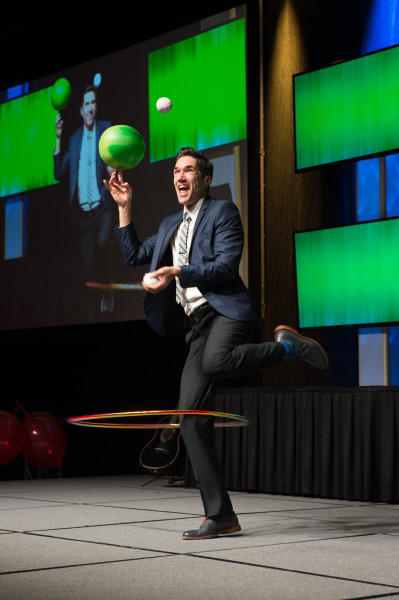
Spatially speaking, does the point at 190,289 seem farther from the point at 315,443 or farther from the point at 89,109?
the point at 89,109

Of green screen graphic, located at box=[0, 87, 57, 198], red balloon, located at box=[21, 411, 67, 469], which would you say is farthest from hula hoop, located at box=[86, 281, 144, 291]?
green screen graphic, located at box=[0, 87, 57, 198]

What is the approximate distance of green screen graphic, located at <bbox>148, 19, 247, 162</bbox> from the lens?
7102 millimetres

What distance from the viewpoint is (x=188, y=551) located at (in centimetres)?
314

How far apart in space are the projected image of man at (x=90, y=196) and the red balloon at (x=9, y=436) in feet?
4.24

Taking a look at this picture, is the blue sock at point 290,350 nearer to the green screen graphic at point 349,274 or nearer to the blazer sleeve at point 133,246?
the blazer sleeve at point 133,246

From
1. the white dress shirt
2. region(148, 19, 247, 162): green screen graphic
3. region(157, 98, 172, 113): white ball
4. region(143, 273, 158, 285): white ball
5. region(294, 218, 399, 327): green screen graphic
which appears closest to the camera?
region(143, 273, 158, 285): white ball

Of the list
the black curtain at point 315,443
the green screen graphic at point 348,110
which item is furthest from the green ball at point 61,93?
the black curtain at point 315,443

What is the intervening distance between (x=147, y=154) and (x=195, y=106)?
686 mm

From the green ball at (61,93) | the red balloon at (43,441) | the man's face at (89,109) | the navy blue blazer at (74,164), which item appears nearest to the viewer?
the red balloon at (43,441)

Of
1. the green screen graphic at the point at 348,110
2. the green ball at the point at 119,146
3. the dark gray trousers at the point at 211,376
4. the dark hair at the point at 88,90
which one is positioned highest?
the dark hair at the point at 88,90

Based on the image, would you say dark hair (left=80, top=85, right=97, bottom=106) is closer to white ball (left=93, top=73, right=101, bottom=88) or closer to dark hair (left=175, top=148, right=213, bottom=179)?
white ball (left=93, top=73, right=101, bottom=88)

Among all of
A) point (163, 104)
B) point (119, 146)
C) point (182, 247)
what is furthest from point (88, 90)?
point (182, 247)

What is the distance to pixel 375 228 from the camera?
631 cm

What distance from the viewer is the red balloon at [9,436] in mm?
7250
